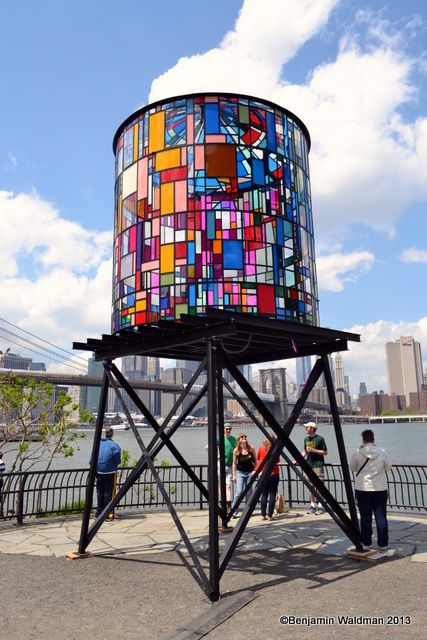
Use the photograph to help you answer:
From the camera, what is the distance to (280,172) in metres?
8.06

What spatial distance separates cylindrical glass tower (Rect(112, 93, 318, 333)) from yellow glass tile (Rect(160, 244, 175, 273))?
0.05ft

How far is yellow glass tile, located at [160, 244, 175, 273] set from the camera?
7.52 meters

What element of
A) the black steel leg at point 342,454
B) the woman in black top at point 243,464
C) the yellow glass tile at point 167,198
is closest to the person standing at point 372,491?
the black steel leg at point 342,454

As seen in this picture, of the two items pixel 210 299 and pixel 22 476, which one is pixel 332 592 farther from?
pixel 22 476

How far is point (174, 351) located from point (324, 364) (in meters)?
2.50

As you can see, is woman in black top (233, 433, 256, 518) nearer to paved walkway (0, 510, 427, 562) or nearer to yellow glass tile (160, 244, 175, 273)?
paved walkway (0, 510, 427, 562)

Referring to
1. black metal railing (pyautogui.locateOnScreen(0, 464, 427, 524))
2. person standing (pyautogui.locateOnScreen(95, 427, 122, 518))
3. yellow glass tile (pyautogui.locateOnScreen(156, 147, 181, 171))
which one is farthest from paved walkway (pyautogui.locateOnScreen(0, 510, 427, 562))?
yellow glass tile (pyautogui.locateOnScreen(156, 147, 181, 171))

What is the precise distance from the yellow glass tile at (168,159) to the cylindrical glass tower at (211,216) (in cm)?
2

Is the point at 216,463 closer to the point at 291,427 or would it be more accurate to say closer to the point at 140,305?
the point at 291,427

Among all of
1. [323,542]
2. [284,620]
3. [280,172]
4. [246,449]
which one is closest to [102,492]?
[246,449]

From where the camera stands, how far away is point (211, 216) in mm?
7465

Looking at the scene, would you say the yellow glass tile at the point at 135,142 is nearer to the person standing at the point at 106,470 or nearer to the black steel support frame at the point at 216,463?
the black steel support frame at the point at 216,463

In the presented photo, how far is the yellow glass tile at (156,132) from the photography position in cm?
787

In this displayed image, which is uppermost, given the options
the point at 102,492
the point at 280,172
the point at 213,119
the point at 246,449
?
the point at 213,119
